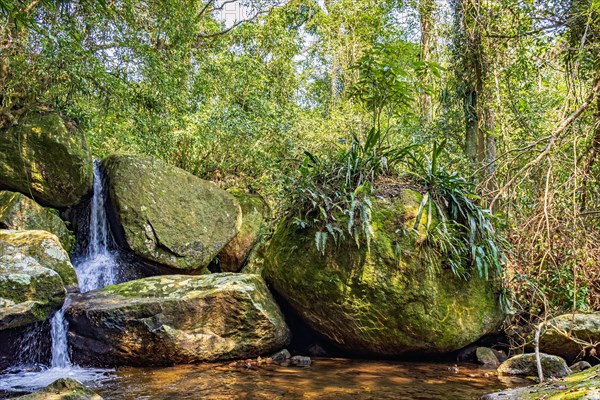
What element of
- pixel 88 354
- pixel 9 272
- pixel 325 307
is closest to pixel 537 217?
pixel 325 307

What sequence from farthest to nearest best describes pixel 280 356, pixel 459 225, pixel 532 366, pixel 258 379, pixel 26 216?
pixel 26 216 → pixel 459 225 → pixel 280 356 → pixel 532 366 → pixel 258 379

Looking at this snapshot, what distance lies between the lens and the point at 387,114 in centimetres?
761

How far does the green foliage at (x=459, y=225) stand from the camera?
4.73 metres

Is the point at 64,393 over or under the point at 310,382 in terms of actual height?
over

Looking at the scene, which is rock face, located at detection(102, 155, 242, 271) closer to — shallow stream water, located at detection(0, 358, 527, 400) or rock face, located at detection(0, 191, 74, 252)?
rock face, located at detection(0, 191, 74, 252)

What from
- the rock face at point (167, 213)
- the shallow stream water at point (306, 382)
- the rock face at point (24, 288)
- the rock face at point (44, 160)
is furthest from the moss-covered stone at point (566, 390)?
the rock face at point (44, 160)

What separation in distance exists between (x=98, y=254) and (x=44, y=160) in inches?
67.3

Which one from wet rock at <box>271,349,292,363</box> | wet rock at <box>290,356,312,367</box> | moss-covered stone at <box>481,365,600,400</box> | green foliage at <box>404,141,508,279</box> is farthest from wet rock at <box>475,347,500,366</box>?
moss-covered stone at <box>481,365,600,400</box>

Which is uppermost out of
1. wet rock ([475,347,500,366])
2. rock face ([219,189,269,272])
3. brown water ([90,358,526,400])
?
rock face ([219,189,269,272])

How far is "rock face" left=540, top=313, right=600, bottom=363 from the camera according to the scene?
4.36 m

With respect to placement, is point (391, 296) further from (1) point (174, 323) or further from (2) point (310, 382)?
(1) point (174, 323)

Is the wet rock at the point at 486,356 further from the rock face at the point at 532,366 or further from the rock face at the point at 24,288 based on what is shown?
the rock face at the point at 24,288

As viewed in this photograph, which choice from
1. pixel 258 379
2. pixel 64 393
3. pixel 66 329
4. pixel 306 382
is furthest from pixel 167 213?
pixel 64 393

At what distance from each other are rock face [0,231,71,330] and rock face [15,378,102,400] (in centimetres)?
161
